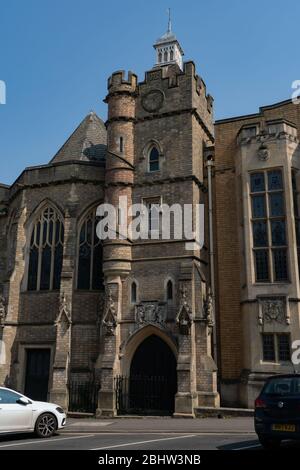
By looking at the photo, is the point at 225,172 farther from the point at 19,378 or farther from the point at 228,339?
the point at 19,378

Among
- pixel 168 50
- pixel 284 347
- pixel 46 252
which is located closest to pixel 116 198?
pixel 46 252

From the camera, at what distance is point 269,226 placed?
58.4 ft

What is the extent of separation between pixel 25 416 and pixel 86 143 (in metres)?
15.4

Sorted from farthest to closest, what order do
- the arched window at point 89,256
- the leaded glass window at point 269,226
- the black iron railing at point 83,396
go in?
the arched window at point 89,256, the black iron railing at point 83,396, the leaded glass window at point 269,226

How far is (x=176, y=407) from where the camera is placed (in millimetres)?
15938

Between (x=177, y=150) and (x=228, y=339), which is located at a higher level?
(x=177, y=150)

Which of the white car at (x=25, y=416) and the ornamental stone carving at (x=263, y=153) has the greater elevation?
the ornamental stone carving at (x=263, y=153)

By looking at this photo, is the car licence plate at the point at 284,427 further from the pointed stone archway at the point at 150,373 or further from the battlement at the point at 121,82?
the battlement at the point at 121,82

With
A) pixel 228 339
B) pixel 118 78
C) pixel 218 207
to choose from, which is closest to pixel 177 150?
pixel 218 207

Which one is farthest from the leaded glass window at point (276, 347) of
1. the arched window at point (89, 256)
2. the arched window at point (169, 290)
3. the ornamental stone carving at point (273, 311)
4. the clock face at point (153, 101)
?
the clock face at point (153, 101)

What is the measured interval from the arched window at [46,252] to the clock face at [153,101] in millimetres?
6339

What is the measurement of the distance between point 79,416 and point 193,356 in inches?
183

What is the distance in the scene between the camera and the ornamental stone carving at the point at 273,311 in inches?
655

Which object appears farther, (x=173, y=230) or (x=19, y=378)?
(x=19, y=378)
